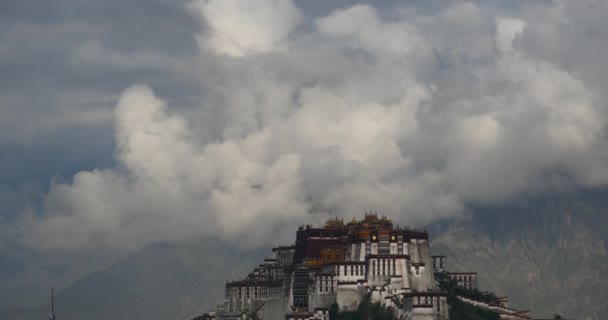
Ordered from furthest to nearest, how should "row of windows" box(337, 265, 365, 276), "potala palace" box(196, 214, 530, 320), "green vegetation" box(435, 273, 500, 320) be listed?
"row of windows" box(337, 265, 365, 276), "green vegetation" box(435, 273, 500, 320), "potala palace" box(196, 214, 530, 320)

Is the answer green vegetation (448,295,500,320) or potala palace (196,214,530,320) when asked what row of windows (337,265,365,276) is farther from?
green vegetation (448,295,500,320)

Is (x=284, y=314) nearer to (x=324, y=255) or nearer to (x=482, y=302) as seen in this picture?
(x=324, y=255)

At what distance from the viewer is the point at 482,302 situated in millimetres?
193875

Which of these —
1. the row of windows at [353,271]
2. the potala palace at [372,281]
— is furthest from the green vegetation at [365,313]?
the row of windows at [353,271]

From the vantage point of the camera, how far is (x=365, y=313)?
598 feet

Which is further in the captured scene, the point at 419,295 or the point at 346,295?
the point at 346,295

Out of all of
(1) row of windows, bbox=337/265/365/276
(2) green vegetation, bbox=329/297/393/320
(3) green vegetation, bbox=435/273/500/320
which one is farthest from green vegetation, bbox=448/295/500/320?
(1) row of windows, bbox=337/265/365/276

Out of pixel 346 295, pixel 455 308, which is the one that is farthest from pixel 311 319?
pixel 455 308

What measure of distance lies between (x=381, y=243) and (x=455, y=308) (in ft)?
49.8

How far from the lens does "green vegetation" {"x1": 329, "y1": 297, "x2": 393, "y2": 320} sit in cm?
17962

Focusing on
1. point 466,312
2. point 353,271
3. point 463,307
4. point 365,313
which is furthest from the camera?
point 353,271

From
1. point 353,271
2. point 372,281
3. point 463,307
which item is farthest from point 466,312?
point 353,271

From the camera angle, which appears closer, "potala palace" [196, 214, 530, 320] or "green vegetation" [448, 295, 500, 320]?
"potala palace" [196, 214, 530, 320]

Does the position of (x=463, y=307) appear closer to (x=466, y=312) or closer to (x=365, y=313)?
(x=466, y=312)
